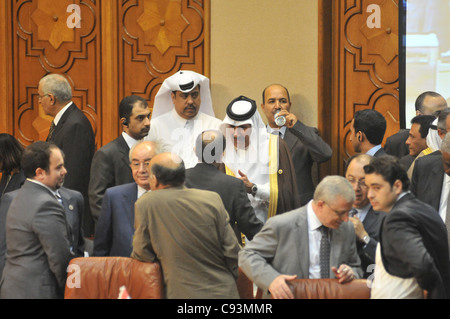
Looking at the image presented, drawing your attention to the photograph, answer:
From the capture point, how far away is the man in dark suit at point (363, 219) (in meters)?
4.12

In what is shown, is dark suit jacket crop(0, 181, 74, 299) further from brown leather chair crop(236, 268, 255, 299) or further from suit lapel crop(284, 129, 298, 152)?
suit lapel crop(284, 129, 298, 152)

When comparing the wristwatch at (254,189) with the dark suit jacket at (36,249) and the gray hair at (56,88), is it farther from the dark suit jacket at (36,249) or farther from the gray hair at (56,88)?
the gray hair at (56,88)

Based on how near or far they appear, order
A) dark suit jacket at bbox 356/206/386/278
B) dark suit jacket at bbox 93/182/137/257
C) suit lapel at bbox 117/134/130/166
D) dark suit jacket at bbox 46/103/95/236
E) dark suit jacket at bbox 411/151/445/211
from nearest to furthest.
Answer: dark suit jacket at bbox 356/206/386/278 → dark suit jacket at bbox 93/182/137/257 → dark suit jacket at bbox 411/151/445/211 → suit lapel at bbox 117/134/130/166 → dark suit jacket at bbox 46/103/95/236

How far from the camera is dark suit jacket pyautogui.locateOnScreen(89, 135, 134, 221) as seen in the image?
4.94m

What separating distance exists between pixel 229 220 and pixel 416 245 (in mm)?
1338

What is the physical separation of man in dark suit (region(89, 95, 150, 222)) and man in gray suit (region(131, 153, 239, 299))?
1.08m

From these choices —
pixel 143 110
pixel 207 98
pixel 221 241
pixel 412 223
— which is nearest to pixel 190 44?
pixel 207 98

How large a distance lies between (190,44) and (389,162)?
3.25 metres

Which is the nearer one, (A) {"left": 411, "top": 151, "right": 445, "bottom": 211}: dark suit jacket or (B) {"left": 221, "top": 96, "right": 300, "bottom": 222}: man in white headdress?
(A) {"left": 411, "top": 151, "right": 445, "bottom": 211}: dark suit jacket

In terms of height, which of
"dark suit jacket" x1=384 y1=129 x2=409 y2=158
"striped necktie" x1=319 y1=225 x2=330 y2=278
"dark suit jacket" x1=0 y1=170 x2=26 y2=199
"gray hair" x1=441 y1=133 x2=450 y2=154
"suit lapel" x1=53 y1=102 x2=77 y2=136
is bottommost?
"striped necktie" x1=319 y1=225 x2=330 y2=278

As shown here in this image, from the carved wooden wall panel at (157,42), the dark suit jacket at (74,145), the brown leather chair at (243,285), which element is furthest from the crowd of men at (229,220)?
the carved wooden wall panel at (157,42)

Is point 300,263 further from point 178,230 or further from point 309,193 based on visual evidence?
point 309,193

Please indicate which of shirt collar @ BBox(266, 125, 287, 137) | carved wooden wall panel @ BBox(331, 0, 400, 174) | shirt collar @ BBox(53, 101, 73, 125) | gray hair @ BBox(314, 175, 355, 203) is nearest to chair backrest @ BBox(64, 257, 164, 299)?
gray hair @ BBox(314, 175, 355, 203)

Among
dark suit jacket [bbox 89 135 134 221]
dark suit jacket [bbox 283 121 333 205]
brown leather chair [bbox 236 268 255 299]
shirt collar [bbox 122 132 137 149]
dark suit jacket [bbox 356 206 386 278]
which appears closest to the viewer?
dark suit jacket [bbox 356 206 386 278]
